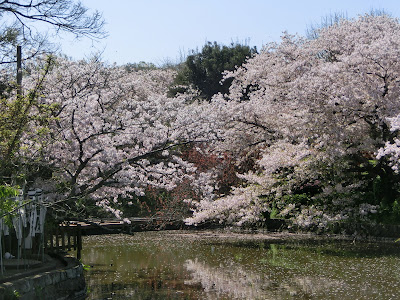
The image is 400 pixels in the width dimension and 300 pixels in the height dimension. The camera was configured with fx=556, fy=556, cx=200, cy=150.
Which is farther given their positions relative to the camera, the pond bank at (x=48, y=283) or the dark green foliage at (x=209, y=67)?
the dark green foliage at (x=209, y=67)

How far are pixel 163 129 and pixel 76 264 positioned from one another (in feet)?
14.9

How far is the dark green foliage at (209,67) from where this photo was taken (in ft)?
118

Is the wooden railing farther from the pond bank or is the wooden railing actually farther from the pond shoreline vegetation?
the pond bank

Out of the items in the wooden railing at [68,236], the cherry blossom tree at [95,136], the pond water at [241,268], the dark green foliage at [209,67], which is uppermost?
the dark green foliage at [209,67]

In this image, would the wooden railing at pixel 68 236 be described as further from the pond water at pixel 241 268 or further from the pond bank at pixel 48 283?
the pond bank at pixel 48 283

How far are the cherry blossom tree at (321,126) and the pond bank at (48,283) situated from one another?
7745 mm

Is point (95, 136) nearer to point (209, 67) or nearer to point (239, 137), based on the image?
point (239, 137)

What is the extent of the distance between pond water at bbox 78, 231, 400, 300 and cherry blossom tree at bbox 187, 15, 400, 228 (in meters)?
1.26

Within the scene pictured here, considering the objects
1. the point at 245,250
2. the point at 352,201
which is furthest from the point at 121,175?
the point at 352,201

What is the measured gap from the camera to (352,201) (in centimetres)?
1719

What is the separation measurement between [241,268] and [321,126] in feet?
17.6

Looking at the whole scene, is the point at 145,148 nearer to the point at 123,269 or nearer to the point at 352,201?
the point at 123,269

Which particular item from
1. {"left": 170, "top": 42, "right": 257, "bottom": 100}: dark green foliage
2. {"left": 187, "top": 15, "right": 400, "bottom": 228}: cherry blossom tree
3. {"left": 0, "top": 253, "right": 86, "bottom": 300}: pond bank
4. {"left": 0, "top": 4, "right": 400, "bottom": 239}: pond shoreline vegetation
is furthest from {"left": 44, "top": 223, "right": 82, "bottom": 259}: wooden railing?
{"left": 170, "top": 42, "right": 257, "bottom": 100}: dark green foliage

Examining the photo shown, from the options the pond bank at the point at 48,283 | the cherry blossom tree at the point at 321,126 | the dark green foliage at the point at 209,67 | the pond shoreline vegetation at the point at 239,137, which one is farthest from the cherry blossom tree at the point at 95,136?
the dark green foliage at the point at 209,67
